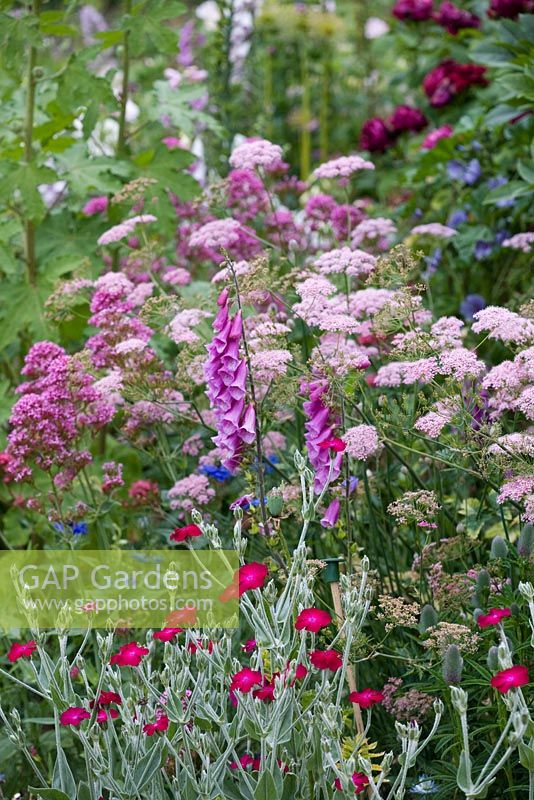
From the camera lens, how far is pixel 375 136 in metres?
5.13

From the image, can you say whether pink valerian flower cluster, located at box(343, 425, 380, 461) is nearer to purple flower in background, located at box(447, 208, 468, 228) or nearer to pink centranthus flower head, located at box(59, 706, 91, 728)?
pink centranthus flower head, located at box(59, 706, 91, 728)

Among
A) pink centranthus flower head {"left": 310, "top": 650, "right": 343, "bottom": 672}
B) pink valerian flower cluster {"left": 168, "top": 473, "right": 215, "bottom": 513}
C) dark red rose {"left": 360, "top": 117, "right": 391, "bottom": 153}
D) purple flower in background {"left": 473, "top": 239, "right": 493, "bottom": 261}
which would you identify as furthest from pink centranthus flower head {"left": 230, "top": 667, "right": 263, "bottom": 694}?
dark red rose {"left": 360, "top": 117, "right": 391, "bottom": 153}

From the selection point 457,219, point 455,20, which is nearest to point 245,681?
point 457,219

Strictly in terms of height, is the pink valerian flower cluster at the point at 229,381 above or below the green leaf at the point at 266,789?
above

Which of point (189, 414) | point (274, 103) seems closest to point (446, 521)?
point (189, 414)

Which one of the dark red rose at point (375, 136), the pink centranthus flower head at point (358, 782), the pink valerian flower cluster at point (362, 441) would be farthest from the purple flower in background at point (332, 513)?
the dark red rose at point (375, 136)

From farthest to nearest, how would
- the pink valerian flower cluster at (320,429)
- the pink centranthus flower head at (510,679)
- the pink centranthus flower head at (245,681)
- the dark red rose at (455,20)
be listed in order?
the dark red rose at (455,20) → the pink valerian flower cluster at (320,429) → the pink centranthus flower head at (245,681) → the pink centranthus flower head at (510,679)

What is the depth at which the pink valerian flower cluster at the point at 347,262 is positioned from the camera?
2729 mm

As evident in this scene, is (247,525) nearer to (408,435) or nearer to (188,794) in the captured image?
(408,435)

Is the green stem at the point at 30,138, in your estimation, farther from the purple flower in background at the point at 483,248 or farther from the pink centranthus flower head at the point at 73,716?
the pink centranthus flower head at the point at 73,716

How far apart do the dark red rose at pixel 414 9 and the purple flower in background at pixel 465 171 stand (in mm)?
1626

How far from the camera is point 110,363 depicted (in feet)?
9.61

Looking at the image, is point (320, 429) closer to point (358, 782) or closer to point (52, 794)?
point (358, 782)

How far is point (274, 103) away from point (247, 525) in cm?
539
